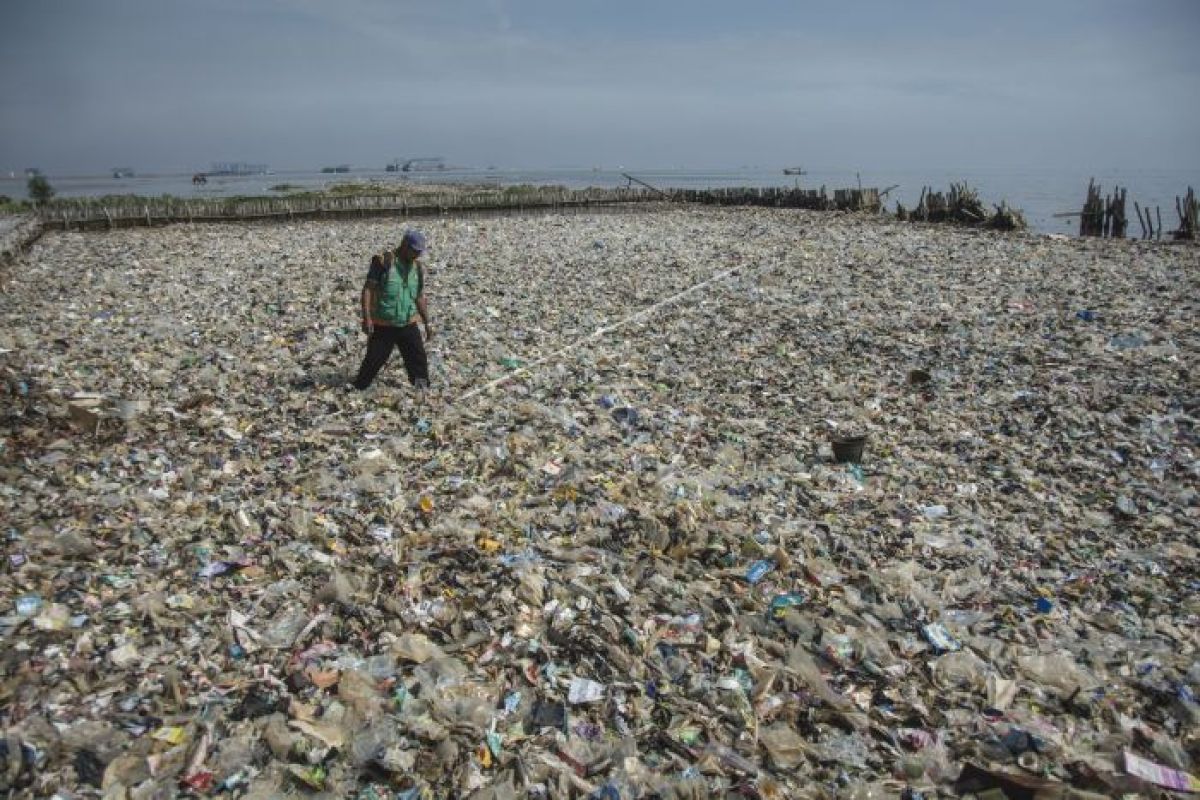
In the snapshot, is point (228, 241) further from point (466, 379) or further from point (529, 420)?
point (529, 420)

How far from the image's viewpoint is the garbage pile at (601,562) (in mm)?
2949

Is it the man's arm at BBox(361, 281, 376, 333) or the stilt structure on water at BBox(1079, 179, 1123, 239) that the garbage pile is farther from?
the stilt structure on water at BBox(1079, 179, 1123, 239)

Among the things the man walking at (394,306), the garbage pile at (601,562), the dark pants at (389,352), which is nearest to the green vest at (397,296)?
the man walking at (394,306)

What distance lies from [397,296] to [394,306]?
0.33ft

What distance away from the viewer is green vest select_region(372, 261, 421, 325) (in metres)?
6.63

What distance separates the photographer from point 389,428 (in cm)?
636

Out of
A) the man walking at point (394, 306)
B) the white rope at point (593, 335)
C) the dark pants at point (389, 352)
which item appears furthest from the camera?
the white rope at point (593, 335)

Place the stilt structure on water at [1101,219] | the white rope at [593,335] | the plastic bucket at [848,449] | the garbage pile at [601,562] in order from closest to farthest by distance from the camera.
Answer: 1. the garbage pile at [601,562]
2. the plastic bucket at [848,449]
3. the white rope at [593,335]
4. the stilt structure on water at [1101,219]

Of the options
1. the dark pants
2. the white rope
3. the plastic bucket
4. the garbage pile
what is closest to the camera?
the garbage pile

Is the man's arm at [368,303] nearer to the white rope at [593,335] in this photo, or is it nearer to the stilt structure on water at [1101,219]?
the white rope at [593,335]

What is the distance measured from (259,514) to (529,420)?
259cm

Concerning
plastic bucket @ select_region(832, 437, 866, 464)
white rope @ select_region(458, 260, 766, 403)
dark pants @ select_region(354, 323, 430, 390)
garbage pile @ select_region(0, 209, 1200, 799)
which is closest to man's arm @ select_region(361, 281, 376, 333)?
dark pants @ select_region(354, 323, 430, 390)

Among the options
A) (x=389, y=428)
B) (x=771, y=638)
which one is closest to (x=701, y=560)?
(x=771, y=638)

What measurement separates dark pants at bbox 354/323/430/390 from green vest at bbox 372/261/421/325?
14 cm
